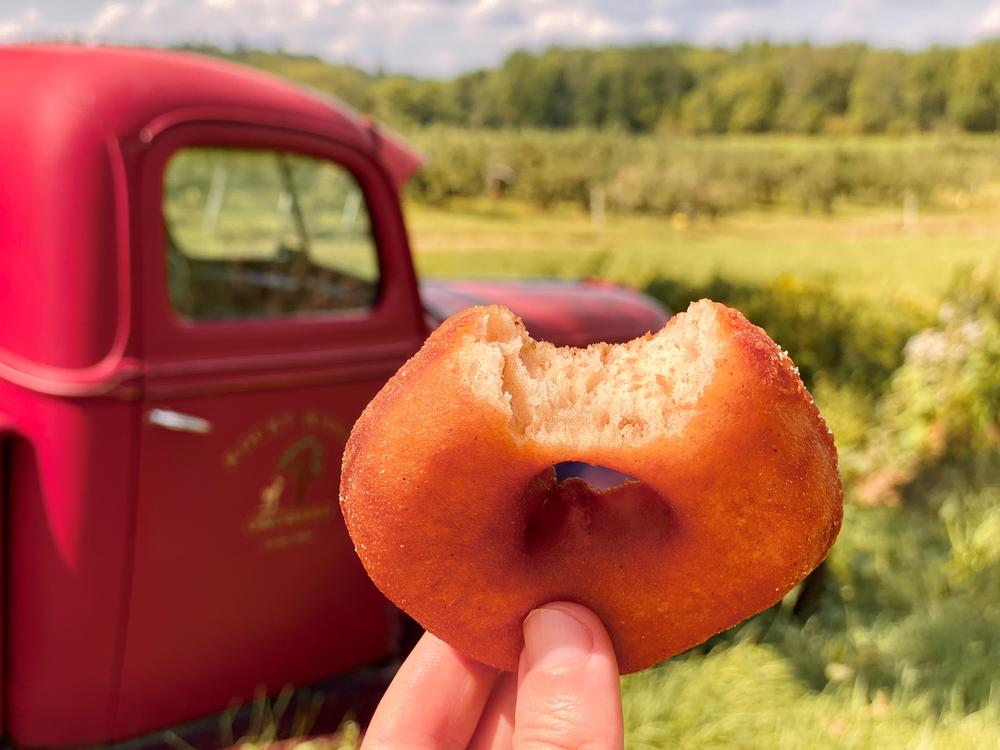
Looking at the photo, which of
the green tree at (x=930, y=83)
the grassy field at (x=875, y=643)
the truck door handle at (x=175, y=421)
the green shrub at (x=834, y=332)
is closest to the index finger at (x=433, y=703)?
the truck door handle at (x=175, y=421)

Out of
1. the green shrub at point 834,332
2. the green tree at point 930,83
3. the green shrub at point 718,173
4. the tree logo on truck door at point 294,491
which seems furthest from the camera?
the green shrub at point 718,173

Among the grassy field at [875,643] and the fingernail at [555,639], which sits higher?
the fingernail at [555,639]

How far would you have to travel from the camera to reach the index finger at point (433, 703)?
1.42m

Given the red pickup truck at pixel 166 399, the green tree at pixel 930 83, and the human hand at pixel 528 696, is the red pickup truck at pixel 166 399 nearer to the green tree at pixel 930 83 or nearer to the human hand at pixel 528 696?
the human hand at pixel 528 696

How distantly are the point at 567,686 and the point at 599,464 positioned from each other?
0.30 metres

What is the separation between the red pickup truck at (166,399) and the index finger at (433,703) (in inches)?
55.9

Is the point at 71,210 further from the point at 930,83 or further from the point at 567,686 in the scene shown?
the point at 930,83

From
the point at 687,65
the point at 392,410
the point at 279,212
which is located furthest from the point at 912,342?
the point at 687,65

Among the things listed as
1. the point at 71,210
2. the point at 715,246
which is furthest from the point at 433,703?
the point at 715,246

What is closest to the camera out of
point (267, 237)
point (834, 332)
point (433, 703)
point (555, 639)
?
point (555, 639)

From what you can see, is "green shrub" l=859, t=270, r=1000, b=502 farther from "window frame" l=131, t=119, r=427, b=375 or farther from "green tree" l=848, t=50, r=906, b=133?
"green tree" l=848, t=50, r=906, b=133

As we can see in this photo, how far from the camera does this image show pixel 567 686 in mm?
1145

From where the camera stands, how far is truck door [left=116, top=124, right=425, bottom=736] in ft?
8.71

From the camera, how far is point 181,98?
2.67 metres
